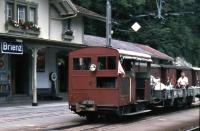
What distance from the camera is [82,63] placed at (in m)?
19.9

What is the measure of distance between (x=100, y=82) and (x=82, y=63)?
1.07 m

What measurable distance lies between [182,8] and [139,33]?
894 cm

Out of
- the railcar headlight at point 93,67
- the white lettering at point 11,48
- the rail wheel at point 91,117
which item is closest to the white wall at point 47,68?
the white lettering at point 11,48

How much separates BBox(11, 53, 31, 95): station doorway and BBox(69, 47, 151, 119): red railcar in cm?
1152

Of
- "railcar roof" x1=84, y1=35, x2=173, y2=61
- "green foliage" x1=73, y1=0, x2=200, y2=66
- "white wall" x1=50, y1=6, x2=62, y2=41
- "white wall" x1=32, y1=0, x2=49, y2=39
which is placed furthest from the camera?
"green foliage" x1=73, y1=0, x2=200, y2=66

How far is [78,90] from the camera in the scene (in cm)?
1958

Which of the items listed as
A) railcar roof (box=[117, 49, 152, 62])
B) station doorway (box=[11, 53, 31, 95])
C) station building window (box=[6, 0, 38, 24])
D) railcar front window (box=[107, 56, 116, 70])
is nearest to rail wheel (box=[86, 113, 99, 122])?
railcar front window (box=[107, 56, 116, 70])

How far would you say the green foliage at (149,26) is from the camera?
55.1 metres

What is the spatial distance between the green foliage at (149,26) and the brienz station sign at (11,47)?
26794 mm

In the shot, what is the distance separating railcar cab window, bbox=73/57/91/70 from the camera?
64.5 ft

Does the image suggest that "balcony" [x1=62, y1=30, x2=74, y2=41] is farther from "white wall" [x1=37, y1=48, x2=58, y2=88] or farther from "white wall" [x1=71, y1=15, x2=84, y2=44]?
"white wall" [x1=37, y1=48, x2=58, y2=88]

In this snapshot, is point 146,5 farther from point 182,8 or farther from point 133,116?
point 133,116

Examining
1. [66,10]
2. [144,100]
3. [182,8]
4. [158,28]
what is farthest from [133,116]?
[182,8]

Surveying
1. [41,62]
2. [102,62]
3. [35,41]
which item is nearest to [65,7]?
[41,62]
